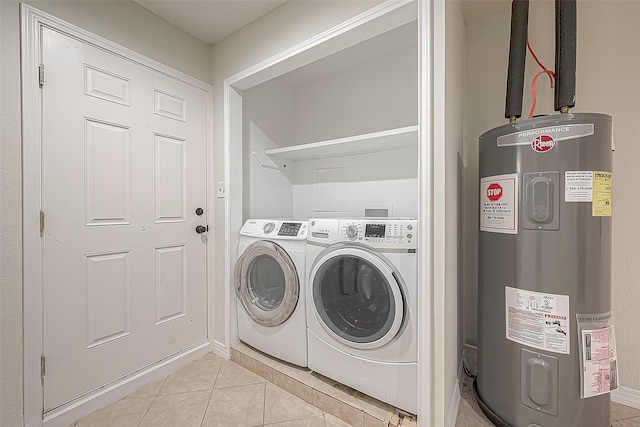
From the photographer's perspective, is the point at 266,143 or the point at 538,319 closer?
the point at 538,319

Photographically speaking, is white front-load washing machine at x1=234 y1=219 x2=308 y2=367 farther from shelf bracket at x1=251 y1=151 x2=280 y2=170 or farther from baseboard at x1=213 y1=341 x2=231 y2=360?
shelf bracket at x1=251 y1=151 x2=280 y2=170

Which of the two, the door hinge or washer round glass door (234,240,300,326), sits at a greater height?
the door hinge

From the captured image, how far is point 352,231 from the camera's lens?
4.72ft

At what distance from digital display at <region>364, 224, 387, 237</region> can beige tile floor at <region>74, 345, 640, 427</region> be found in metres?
0.86

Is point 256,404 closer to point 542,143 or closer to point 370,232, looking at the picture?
point 370,232

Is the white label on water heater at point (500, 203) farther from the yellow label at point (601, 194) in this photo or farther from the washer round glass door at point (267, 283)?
the washer round glass door at point (267, 283)


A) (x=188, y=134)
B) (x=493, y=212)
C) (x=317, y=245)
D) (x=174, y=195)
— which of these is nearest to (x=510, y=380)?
(x=493, y=212)

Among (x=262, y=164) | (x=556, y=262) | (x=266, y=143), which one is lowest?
(x=556, y=262)

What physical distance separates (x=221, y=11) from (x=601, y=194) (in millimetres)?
2224

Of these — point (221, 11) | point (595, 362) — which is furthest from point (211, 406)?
point (221, 11)

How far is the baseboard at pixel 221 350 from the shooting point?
1956 mm

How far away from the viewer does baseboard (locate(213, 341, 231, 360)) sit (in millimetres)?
1956

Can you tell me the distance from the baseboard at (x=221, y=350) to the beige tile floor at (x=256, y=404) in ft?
0.53

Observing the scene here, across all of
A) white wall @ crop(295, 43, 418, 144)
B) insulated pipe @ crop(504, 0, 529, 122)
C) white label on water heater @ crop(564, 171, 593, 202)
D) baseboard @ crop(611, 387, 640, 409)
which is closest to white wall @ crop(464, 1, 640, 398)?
baseboard @ crop(611, 387, 640, 409)
